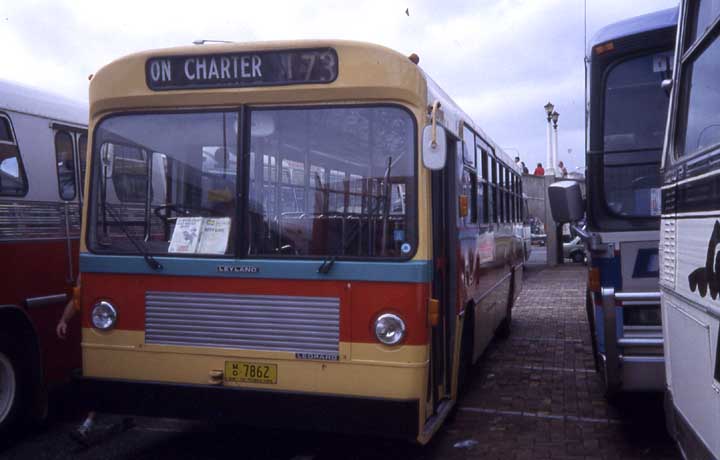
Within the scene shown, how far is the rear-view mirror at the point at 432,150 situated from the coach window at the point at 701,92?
146 centimetres

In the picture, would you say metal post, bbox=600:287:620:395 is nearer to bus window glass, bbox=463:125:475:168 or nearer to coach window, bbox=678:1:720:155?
coach window, bbox=678:1:720:155

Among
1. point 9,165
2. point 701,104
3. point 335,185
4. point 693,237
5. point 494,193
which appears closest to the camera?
point 693,237

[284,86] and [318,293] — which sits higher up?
[284,86]

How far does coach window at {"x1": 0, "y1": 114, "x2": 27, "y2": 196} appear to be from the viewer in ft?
22.7

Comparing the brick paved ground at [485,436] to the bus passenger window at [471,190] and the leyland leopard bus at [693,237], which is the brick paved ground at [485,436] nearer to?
the bus passenger window at [471,190]

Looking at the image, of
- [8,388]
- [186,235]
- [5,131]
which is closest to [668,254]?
[186,235]

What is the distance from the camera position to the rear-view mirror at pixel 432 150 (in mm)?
5195

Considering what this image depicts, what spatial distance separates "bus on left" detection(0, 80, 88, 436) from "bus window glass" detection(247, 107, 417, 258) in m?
2.51

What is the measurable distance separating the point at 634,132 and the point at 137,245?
4.31m

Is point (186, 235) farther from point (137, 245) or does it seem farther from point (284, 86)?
point (284, 86)

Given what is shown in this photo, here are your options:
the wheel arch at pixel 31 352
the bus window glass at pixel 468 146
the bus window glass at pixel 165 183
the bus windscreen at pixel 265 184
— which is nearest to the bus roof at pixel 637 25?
the bus window glass at pixel 468 146

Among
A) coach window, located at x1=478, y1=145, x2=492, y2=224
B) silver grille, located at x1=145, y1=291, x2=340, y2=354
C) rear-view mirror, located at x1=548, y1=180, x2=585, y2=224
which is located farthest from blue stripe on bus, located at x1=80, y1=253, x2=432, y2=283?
coach window, located at x1=478, y1=145, x2=492, y2=224

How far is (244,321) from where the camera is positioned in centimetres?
562

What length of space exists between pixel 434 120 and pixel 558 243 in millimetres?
26985
